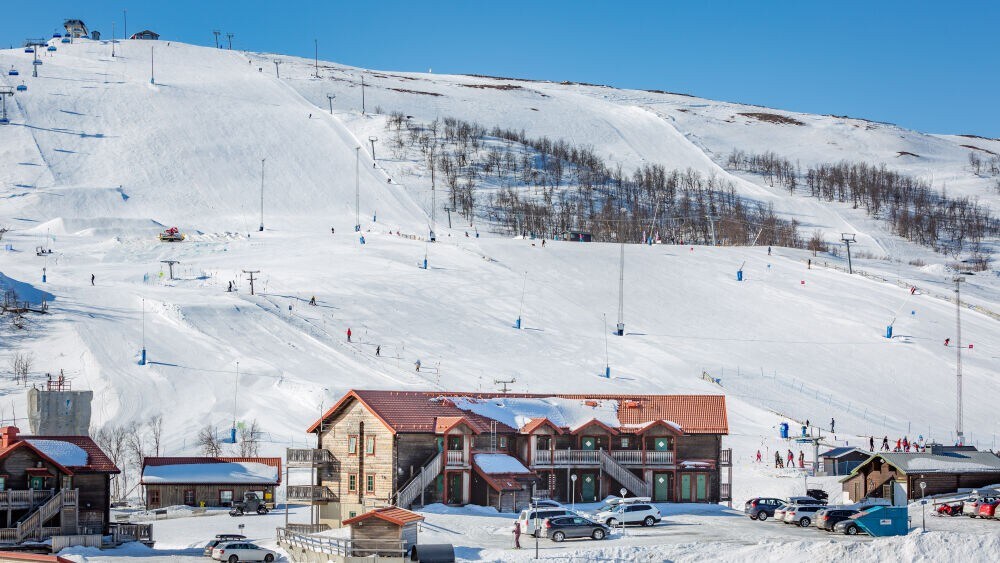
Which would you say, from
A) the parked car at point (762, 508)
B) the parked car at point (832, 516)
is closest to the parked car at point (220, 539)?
the parked car at point (762, 508)

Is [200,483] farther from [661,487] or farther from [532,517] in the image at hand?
[661,487]

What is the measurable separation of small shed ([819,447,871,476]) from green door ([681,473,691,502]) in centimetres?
921

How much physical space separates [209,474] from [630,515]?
53.9 ft

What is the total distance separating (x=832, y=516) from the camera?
120 feet

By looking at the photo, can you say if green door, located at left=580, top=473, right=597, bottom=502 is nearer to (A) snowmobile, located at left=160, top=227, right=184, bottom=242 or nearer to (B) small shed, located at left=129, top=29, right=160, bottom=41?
(A) snowmobile, located at left=160, top=227, right=184, bottom=242

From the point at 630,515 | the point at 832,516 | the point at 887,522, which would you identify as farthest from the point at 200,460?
the point at 887,522

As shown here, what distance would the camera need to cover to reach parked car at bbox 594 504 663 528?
3731 centimetres

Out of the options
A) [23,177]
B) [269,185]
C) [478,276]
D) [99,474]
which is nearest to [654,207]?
[269,185]

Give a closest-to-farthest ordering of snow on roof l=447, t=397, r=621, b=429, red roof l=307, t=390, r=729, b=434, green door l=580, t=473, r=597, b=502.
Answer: red roof l=307, t=390, r=729, b=434 → green door l=580, t=473, r=597, b=502 → snow on roof l=447, t=397, r=621, b=429

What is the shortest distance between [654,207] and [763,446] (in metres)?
82.5

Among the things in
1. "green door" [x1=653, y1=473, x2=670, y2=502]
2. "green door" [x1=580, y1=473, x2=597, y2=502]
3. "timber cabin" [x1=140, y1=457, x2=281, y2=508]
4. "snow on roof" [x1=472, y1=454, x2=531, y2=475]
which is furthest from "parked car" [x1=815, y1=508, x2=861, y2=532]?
"timber cabin" [x1=140, y1=457, x2=281, y2=508]

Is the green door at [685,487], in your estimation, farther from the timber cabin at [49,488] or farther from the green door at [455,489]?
the timber cabin at [49,488]

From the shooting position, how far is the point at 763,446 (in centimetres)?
5681

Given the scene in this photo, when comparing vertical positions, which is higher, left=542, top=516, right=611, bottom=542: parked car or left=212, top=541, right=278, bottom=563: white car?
left=542, top=516, right=611, bottom=542: parked car
